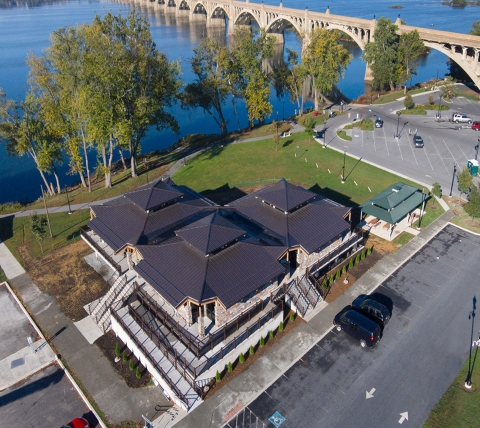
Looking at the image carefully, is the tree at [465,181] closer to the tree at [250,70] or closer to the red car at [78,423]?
the tree at [250,70]

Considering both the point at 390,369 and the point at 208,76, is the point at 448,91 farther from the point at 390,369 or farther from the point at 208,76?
the point at 390,369

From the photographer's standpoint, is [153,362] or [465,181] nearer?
[153,362]

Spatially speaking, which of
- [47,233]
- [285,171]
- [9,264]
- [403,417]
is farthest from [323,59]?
[403,417]

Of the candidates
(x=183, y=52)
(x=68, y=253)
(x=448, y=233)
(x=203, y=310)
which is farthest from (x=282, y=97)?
(x=203, y=310)

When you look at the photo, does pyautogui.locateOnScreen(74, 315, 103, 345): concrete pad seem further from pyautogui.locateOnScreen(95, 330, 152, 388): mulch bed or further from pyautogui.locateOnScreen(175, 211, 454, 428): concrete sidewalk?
pyautogui.locateOnScreen(175, 211, 454, 428): concrete sidewalk

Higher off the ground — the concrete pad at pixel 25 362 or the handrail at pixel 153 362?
the handrail at pixel 153 362

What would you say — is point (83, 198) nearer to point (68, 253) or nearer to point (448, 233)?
point (68, 253)

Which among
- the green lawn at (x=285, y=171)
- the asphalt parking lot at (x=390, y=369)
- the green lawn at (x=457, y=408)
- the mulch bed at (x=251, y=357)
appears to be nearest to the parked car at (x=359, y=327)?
the asphalt parking lot at (x=390, y=369)
